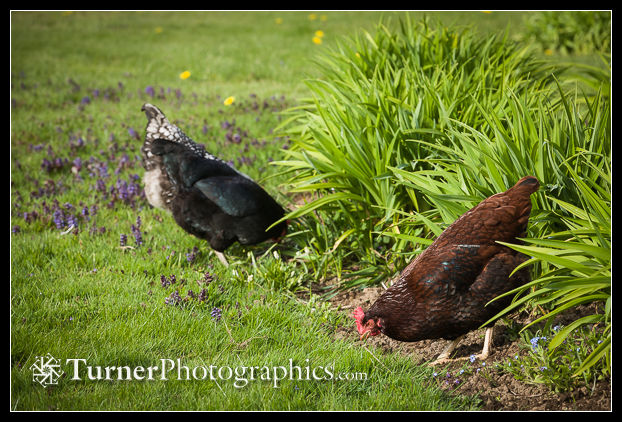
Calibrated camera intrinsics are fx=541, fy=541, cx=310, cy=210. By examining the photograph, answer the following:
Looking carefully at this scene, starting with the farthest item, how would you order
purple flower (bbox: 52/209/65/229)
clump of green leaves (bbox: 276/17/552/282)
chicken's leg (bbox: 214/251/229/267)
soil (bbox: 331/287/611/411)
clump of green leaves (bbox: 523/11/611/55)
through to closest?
clump of green leaves (bbox: 523/11/611/55) < purple flower (bbox: 52/209/65/229) < chicken's leg (bbox: 214/251/229/267) < clump of green leaves (bbox: 276/17/552/282) < soil (bbox: 331/287/611/411)

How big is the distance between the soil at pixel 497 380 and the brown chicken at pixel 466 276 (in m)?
0.26

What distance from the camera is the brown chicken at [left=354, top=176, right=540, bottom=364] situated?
2.63 m

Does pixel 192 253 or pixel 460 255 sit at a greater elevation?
pixel 460 255

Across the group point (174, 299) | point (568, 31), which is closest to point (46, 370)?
point (174, 299)

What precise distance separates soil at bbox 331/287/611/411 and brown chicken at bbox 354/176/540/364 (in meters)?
0.26

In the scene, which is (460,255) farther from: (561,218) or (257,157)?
(257,157)

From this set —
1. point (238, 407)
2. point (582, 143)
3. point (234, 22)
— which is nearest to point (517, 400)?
point (238, 407)

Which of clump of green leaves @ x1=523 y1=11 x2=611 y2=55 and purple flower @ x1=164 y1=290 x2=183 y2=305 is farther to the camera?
clump of green leaves @ x1=523 y1=11 x2=611 y2=55

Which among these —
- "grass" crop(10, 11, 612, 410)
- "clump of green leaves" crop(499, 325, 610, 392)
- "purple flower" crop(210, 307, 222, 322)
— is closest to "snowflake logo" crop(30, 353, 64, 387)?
"grass" crop(10, 11, 612, 410)

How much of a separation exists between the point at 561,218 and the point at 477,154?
0.57 metres

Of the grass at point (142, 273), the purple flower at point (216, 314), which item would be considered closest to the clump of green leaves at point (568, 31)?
the grass at point (142, 273)

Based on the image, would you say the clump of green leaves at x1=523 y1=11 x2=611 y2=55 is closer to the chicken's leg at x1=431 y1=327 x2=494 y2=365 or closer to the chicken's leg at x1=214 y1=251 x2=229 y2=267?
the chicken's leg at x1=214 y1=251 x2=229 y2=267

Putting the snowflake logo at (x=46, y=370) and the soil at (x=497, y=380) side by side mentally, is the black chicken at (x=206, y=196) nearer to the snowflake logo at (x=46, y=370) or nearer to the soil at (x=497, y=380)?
the soil at (x=497, y=380)

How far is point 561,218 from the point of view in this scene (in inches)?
112
